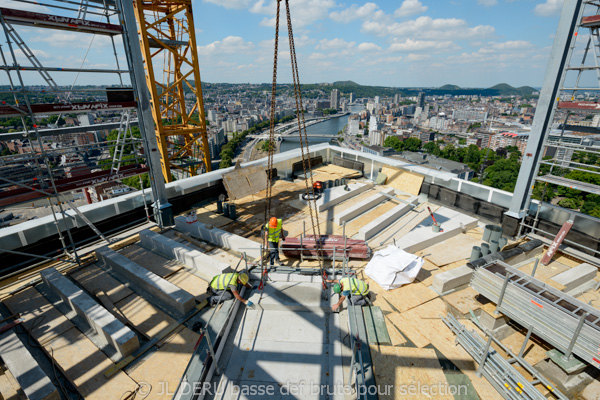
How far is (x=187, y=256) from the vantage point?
888 centimetres

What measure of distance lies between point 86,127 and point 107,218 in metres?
3.38

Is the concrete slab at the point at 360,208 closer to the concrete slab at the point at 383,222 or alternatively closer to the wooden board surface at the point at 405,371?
the concrete slab at the point at 383,222

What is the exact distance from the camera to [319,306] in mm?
7359

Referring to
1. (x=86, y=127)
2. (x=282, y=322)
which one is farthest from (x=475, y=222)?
(x=86, y=127)

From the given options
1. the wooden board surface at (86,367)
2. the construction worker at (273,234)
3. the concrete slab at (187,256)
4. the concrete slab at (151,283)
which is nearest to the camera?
the wooden board surface at (86,367)

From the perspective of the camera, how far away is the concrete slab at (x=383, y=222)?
10.8 meters

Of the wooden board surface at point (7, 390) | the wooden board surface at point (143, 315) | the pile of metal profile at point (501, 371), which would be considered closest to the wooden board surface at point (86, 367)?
→ the wooden board surface at point (7, 390)

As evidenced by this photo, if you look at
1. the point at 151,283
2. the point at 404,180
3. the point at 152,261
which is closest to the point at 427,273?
the point at 404,180

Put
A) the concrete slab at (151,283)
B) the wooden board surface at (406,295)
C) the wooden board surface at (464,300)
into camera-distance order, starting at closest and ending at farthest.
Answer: the concrete slab at (151,283)
the wooden board surface at (464,300)
the wooden board surface at (406,295)

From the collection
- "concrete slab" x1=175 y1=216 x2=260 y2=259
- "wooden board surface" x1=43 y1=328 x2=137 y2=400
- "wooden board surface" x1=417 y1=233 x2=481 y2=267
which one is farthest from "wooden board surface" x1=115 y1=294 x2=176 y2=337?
"wooden board surface" x1=417 y1=233 x2=481 y2=267

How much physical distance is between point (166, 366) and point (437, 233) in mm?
9666

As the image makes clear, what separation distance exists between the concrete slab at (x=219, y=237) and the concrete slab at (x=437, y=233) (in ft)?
17.1

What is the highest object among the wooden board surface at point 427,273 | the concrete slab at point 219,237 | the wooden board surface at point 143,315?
the concrete slab at point 219,237

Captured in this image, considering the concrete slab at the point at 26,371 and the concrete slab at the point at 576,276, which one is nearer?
the concrete slab at the point at 26,371
